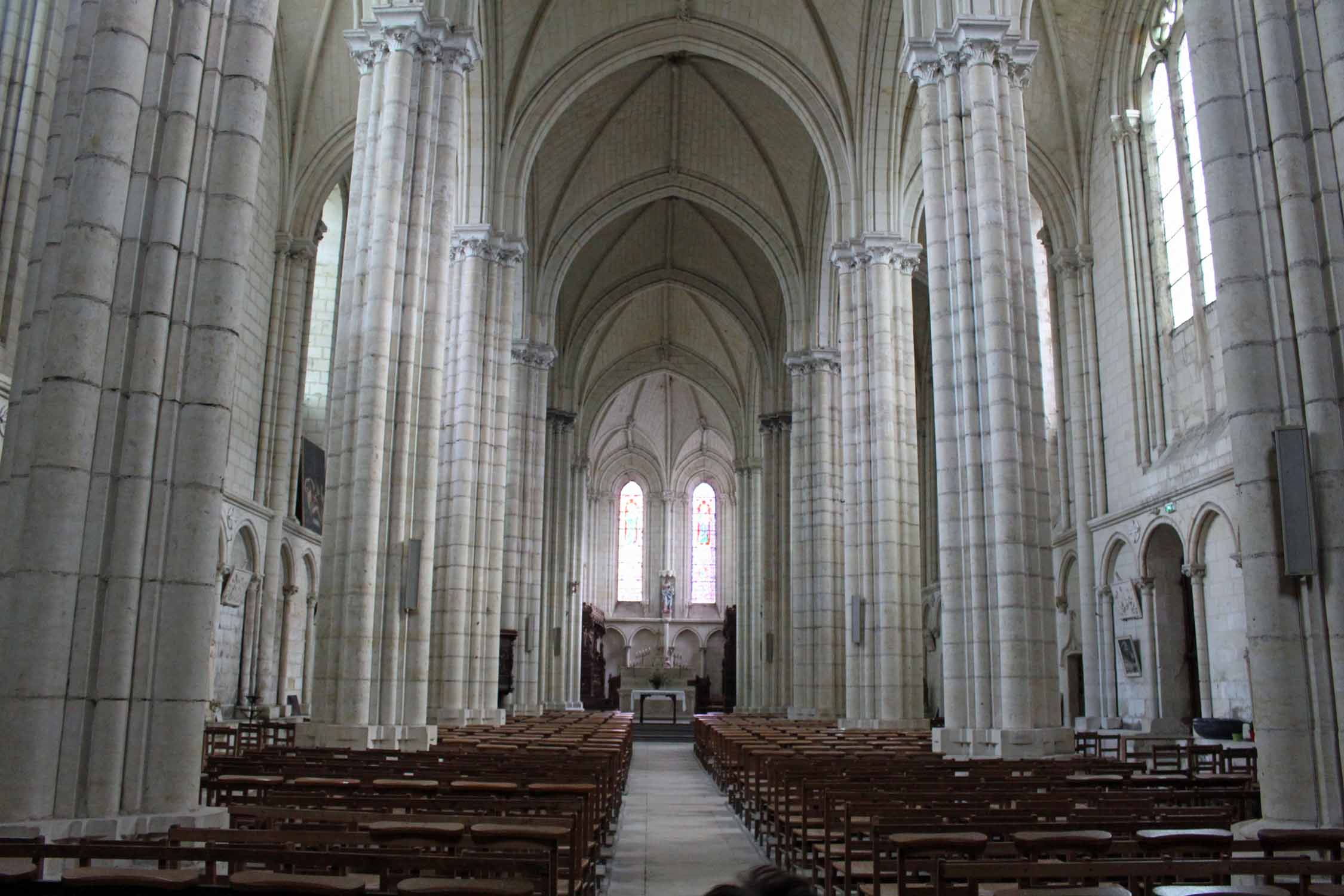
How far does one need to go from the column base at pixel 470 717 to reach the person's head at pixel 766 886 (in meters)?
17.9

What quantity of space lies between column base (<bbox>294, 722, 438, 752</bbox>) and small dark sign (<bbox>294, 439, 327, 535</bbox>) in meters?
13.0

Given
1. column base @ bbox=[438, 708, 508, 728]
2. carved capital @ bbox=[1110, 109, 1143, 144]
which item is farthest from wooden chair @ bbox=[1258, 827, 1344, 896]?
carved capital @ bbox=[1110, 109, 1143, 144]

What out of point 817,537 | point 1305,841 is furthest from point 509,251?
point 1305,841

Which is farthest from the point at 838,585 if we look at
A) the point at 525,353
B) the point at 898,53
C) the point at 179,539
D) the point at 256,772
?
the point at 179,539

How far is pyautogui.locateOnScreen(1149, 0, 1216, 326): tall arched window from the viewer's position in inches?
790

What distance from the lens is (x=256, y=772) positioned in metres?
9.12

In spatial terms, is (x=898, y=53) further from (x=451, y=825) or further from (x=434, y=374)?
(x=451, y=825)

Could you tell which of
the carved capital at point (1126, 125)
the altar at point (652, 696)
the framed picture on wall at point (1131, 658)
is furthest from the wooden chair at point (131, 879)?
the altar at point (652, 696)

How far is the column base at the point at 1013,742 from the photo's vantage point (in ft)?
43.9

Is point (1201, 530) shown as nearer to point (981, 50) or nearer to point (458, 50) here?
point (981, 50)

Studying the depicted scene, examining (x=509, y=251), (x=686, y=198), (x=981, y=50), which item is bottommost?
(x=981, y=50)

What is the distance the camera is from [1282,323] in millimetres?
7512

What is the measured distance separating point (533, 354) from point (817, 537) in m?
9.37

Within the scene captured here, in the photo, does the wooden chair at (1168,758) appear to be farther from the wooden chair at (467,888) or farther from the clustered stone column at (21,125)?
the clustered stone column at (21,125)
